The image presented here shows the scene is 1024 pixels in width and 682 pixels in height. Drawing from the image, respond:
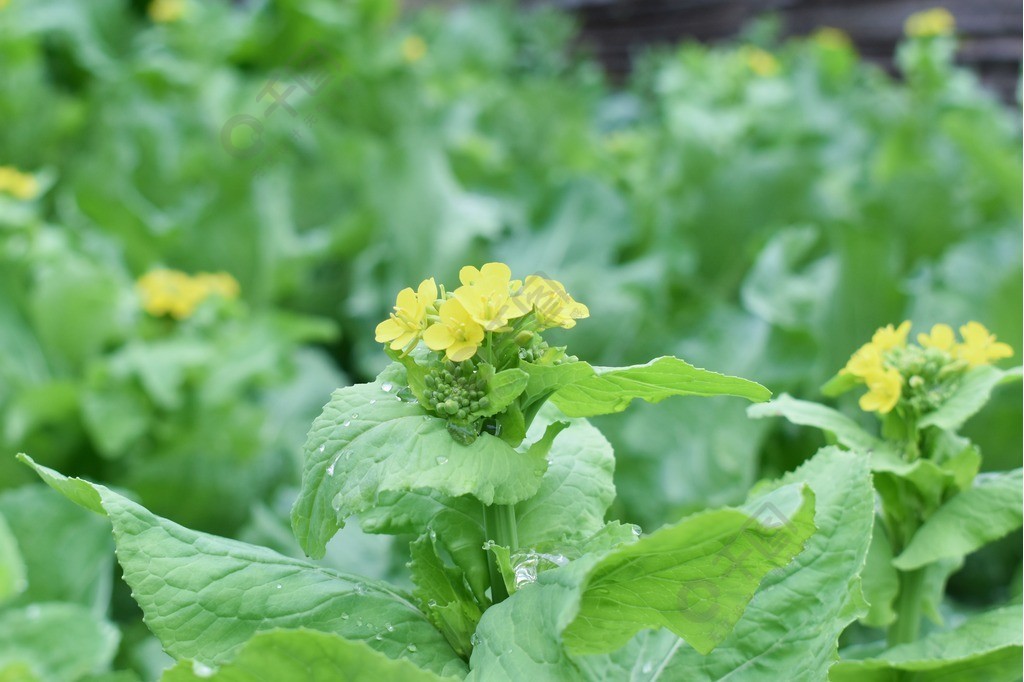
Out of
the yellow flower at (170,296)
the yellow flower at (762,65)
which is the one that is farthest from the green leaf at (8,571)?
the yellow flower at (762,65)

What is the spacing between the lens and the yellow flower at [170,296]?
2.23m

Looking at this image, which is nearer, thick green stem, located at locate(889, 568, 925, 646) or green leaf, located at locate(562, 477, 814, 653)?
green leaf, located at locate(562, 477, 814, 653)

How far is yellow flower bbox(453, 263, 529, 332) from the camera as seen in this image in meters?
0.67

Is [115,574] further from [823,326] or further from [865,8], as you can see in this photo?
[865,8]

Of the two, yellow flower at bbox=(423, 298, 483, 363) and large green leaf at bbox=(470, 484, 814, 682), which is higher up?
yellow flower at bbox=(423, 298, 483, 363)

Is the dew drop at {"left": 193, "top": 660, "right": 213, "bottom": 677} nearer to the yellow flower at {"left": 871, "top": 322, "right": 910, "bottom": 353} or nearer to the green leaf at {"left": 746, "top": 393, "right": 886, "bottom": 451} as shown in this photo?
the green leaf at {"left": 746, "top": 393, "right": 886, "bottom": 451}

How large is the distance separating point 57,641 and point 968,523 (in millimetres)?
1096

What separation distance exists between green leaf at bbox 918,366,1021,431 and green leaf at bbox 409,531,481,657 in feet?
1.47

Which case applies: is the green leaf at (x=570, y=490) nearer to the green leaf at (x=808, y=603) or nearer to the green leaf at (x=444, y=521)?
the green leaf at (x=444, y=521)

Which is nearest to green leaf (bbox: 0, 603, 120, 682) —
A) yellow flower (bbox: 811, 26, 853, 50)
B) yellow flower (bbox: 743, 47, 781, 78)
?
yellow flower (bbox: 743, 47, 781, 78)

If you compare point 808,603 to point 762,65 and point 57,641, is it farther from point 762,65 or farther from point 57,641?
point 762,65

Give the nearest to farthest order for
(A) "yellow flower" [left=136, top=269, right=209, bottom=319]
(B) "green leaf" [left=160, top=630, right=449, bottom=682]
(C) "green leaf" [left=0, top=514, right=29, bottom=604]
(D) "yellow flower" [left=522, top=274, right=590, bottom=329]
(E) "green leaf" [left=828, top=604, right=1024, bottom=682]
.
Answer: (B) "green leaf" [left=160, top=630, right=449, bottom=682] < (D) "yellow flower" [left=522, top=274, right=590, bottom=329] < (E) "green leaf" [left=828, top=604, right=1024, bottom=682] < (C) "green leaf" [left=0, top=514, right=29, bottom=604] < (A) "yellow flower" [left=136, top=269, right=209, bottom=319]

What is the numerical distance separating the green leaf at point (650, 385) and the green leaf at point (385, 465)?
0.21ft

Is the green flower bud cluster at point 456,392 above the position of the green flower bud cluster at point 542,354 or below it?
below
